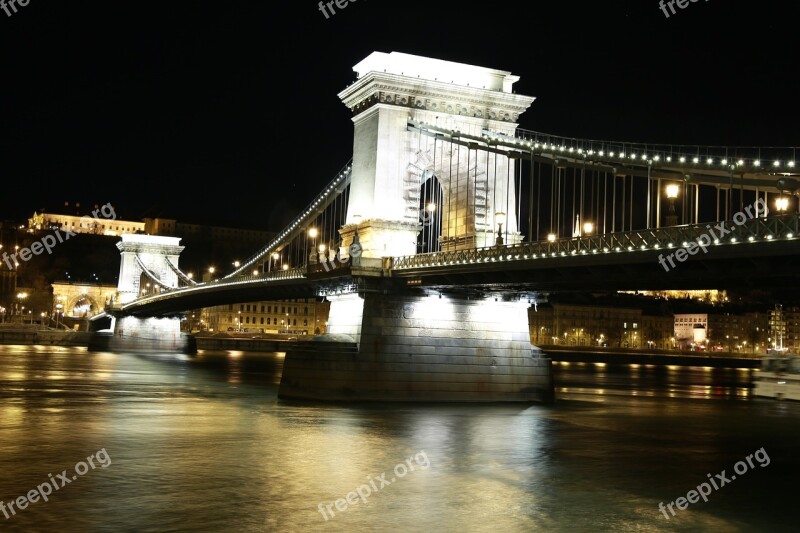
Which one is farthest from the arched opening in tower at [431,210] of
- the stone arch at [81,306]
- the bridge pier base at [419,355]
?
the stone arch at [81,306]

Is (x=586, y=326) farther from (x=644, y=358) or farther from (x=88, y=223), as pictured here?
(x=88, y=223)

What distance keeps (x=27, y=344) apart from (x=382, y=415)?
9090cm

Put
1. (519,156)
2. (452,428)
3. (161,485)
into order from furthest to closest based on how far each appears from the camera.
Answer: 1. (519,156)
2. (452,428)
3. (161,485)

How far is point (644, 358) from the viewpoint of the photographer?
12506 centimetres

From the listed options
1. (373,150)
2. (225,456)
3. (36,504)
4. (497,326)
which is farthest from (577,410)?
(36,504)

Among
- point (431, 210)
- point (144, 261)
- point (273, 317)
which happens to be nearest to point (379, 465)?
point (431, 210)

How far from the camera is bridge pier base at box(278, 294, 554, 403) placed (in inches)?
1478

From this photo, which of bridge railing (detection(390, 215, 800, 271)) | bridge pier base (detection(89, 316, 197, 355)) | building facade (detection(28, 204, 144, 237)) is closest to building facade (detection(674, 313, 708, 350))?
bridge pier base (detection(89, 316, 197, 355))

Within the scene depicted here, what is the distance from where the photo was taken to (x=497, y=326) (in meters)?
39.8

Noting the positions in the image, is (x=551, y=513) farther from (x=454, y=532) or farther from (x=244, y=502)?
(x=244, y=502)

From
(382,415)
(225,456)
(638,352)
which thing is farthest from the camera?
(638,352)

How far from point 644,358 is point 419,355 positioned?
91910 mm

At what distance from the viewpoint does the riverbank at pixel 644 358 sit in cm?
12206

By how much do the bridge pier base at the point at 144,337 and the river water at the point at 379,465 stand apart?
54259mm
